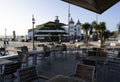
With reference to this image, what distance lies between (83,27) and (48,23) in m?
51.5

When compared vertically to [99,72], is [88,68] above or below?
above

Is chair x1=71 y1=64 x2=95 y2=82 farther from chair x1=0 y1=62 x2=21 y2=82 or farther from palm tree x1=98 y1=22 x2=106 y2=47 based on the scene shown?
palm tree x1=98 y1=22 x2=106 y2=47

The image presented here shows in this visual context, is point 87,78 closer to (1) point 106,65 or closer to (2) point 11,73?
(1) point 106,65

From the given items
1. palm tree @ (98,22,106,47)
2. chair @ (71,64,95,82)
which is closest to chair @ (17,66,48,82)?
chair @ (71,64,95,82)

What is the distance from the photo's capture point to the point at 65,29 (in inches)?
3162

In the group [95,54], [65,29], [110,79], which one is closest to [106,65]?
[110,79]

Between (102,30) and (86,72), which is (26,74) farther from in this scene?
(102,30)

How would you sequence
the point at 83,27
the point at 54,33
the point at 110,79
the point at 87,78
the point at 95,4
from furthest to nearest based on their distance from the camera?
the point at 54,33, the point at 83,27, the point at 110,79, the point at 95,4, the point at 87,78

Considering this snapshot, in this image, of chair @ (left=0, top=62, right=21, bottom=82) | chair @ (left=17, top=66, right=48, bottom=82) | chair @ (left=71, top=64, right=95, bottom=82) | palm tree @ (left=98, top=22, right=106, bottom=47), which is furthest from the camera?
palm tree @ (left=98, top=22, right=106, bottom=47)

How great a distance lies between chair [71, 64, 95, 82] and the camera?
3.97 metres

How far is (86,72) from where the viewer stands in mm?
4078

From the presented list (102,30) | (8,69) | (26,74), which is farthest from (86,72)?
(102,30)

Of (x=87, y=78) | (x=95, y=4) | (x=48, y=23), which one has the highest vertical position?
(x=48, y=23)

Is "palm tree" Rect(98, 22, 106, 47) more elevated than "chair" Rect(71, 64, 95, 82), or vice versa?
"palm tree" Rect(98, 22, 106, 47)
